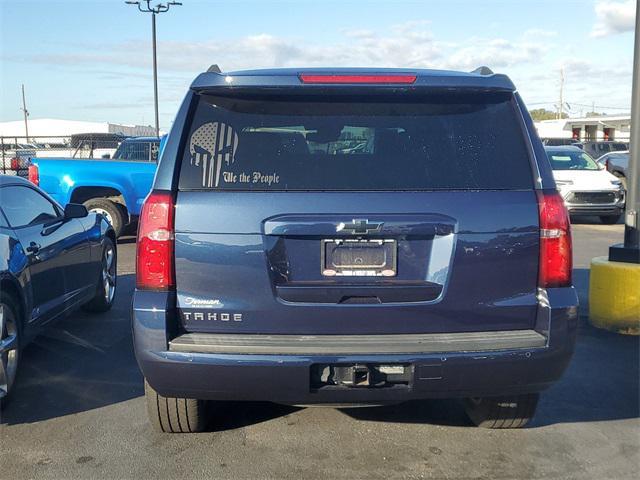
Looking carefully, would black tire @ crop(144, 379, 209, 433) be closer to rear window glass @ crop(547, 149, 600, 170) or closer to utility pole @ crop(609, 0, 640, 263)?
utility pole @ crop(609, 0, 640, 263)

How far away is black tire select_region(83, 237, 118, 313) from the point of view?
7.03 m

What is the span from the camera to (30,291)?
504 centimetres

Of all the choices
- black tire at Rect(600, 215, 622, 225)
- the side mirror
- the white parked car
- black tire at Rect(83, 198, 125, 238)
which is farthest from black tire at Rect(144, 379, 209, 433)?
black tire at Rect(600, 215, 622, 225)

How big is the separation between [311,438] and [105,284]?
153 inches

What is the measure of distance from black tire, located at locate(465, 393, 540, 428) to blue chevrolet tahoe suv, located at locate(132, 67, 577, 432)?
Answer: 54 centimetres

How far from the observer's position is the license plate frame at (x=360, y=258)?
329 cm

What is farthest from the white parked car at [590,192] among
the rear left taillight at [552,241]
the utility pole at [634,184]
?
the rear left taillight at [552,241]

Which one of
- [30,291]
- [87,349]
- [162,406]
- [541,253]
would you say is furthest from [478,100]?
[87,349]

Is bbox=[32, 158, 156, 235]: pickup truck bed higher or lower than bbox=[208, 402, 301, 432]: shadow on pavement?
higher

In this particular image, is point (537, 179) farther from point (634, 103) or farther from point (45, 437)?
point (634, 103)

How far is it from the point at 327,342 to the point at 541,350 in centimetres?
105

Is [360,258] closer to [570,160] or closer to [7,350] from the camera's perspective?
[7,350]

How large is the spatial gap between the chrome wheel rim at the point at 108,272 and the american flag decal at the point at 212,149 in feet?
13.2

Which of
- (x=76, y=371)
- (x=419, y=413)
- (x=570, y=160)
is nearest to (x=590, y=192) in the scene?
(x=570, y=160)
